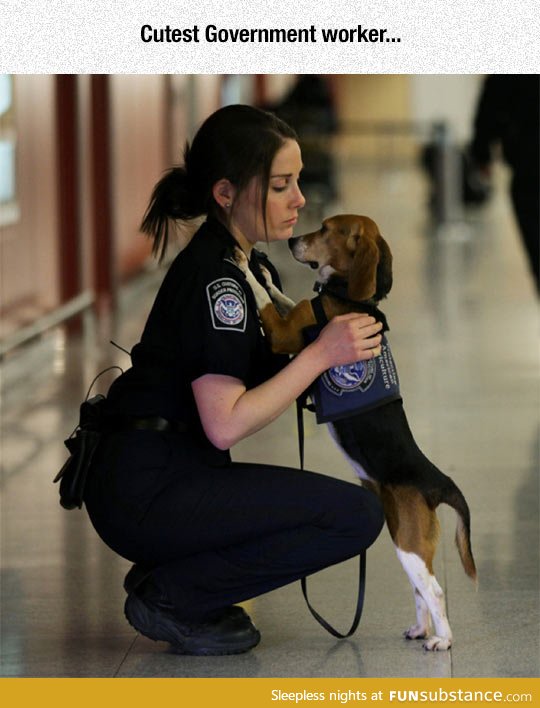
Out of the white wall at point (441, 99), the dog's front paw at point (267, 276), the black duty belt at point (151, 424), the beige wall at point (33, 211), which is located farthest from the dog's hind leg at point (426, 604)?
the white wall at point (441, 99)

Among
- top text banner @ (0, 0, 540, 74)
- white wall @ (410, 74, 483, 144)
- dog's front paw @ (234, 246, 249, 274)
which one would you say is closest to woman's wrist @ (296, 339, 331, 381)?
dog's front paw @ (234, 246, 249, 274)

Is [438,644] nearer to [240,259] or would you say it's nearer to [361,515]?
[361,515]

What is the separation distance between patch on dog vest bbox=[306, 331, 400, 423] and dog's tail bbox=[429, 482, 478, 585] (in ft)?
0.83

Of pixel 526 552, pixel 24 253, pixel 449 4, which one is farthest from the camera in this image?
pixel 24 253

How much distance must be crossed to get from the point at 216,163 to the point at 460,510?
101 centimetres

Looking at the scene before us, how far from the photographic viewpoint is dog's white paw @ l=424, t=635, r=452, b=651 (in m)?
3.47

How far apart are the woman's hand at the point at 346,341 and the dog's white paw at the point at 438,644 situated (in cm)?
75

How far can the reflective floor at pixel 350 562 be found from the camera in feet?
11.4

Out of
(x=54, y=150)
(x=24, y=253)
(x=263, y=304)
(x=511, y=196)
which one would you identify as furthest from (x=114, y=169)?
(x=263, y=304)

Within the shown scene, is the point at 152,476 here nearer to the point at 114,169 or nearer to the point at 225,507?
the point at 225,507

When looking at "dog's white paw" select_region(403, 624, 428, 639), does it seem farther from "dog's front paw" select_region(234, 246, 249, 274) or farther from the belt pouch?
"dog's front paw" select_region(234, 246, 249, 274)

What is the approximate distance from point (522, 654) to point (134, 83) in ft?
30.6

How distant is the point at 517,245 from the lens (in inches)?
603

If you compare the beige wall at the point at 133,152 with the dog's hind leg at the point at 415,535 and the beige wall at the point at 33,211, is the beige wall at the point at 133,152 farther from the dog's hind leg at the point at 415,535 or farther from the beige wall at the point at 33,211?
the dog's hind leg at the point at 415,535
